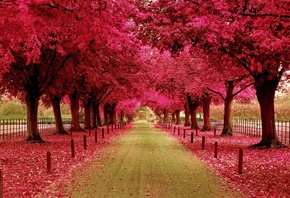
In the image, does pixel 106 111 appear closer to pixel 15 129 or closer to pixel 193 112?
pixel 193 112

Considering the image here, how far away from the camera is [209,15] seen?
19672 mm

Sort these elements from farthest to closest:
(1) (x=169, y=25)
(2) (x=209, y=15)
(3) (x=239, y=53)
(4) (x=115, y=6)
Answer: (3) (x=239, y=53) < (1) (x=169, y=25) < (2) (x=209, y=15) < (4) (x=115, y=6)

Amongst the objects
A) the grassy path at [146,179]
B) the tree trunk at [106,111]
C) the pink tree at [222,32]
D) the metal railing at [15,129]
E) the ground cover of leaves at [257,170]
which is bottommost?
the ground cover of leaves at [257,170]

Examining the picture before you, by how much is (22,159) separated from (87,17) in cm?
817

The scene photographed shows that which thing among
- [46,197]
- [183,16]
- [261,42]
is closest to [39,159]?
[46,197]

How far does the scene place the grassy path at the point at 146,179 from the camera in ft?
39.4

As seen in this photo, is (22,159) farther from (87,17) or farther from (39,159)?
(87,17)

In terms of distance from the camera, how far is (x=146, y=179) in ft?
47.0

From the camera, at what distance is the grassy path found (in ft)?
39.4

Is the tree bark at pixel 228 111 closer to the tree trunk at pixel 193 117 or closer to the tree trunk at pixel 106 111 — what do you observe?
the tree trunk at pixel 193 117

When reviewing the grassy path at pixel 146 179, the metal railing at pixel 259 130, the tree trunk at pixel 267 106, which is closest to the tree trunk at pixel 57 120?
the metal railing at pixel 259 130

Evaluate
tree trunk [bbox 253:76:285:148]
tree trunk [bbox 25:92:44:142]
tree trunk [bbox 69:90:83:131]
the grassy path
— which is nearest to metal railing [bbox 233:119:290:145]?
tree trunk [bbox 253:76:285:148]

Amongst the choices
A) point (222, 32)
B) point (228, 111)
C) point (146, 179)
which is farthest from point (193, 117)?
point (146, 179)

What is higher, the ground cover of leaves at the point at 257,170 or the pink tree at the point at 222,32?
the pink tree at the point at 222,32
